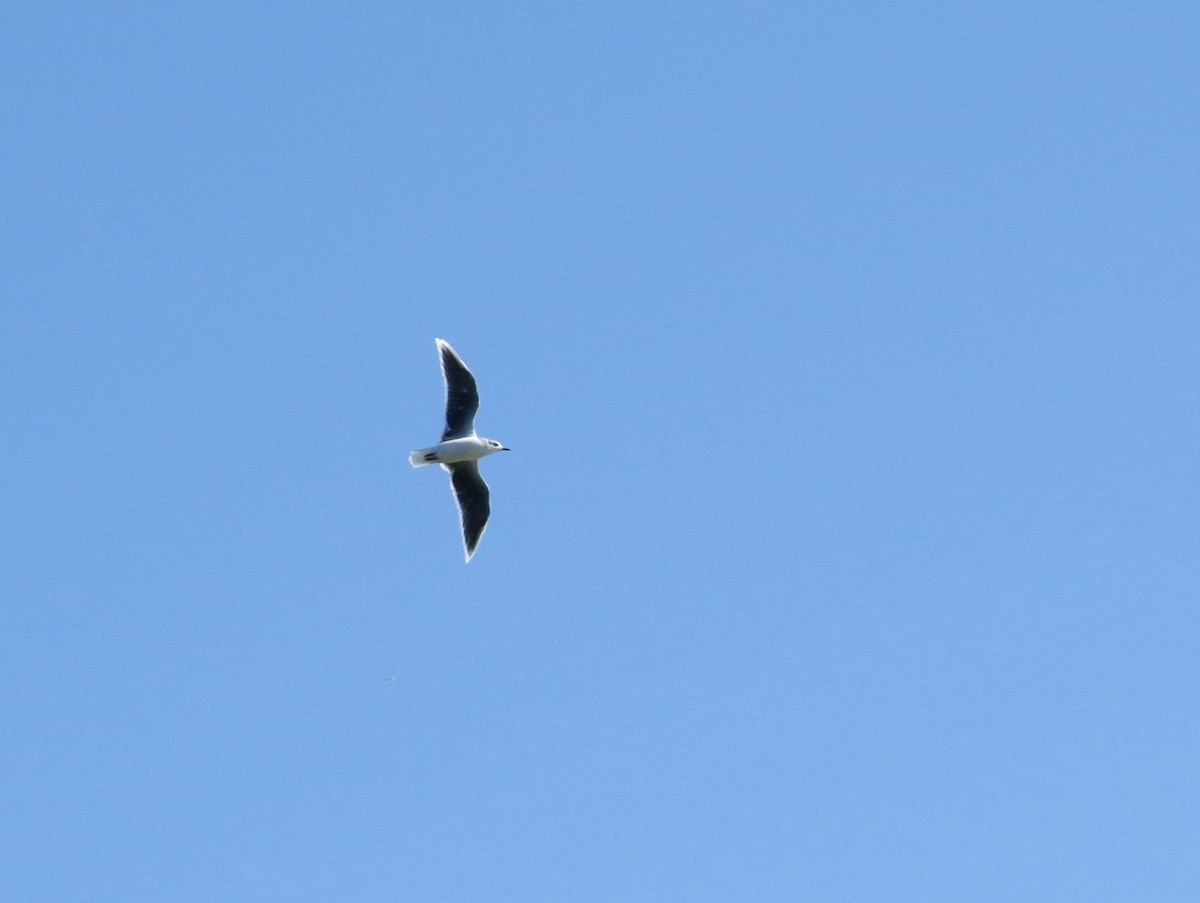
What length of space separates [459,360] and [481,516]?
3.07 metres

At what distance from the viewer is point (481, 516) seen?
126 ft

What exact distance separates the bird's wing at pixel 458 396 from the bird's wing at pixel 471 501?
0.79m

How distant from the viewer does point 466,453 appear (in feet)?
122

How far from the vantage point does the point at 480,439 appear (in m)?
37.4

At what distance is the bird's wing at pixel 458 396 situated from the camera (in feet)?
124

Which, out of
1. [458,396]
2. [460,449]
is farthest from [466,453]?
[458,396]

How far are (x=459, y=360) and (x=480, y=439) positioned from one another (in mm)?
1786

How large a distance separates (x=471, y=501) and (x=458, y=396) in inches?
81.6

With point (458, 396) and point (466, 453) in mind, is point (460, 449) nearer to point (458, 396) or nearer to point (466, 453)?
point (466, 453)

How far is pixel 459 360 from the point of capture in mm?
38219

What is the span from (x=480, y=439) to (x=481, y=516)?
70.3 inches

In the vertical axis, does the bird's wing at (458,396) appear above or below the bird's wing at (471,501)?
above

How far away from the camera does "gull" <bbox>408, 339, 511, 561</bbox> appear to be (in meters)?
37.6

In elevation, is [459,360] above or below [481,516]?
above
